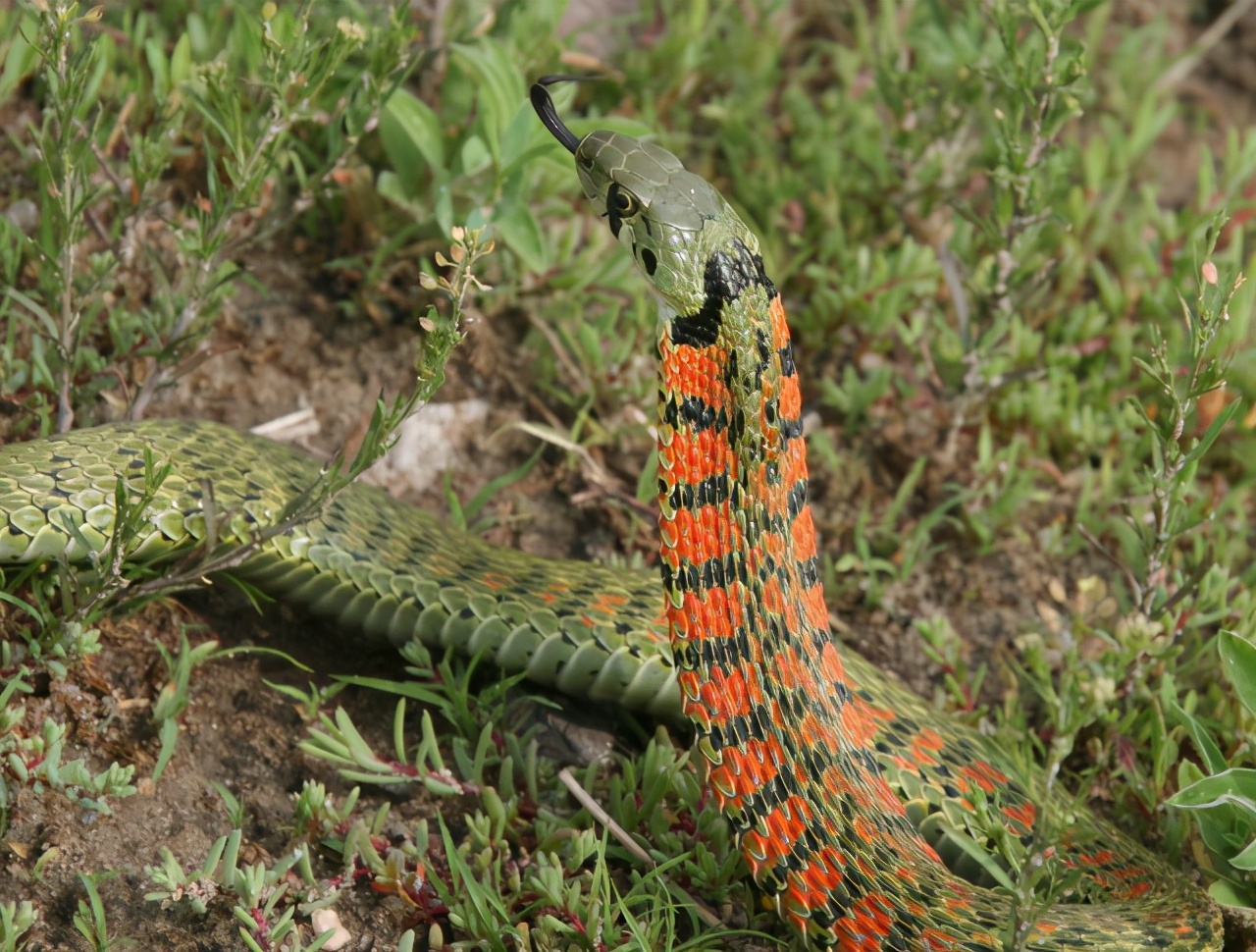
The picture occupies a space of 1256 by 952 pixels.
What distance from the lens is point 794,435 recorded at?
8.19ft

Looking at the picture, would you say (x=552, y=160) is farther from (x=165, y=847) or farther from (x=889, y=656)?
(x=165, y=847)

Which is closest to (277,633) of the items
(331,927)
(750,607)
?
(331,927)

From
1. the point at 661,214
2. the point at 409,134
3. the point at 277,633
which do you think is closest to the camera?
the point at 661,214

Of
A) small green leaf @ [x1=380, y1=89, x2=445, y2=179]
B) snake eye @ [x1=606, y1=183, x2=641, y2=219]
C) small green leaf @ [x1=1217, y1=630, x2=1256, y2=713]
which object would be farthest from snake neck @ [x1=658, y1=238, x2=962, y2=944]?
small green leaf @ [x1=380, y1=89, x2=445, y2=179]

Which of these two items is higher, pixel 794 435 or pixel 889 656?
pixel 794 435

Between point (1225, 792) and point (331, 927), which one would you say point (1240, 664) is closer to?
point (1225, 792)

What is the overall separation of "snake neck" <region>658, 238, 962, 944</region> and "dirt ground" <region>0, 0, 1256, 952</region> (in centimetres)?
83

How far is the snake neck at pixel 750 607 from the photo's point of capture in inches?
94.3

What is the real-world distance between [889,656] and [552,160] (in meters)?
1.72

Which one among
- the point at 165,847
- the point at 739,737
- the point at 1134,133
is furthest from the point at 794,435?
the point at 1134,133

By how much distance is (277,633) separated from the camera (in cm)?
316

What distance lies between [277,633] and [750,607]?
4.34 feet

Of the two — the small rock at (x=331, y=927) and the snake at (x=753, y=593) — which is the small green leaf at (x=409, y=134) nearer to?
the snake at (x=753, y=593)

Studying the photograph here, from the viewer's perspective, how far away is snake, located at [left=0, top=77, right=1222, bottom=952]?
2400 mm
